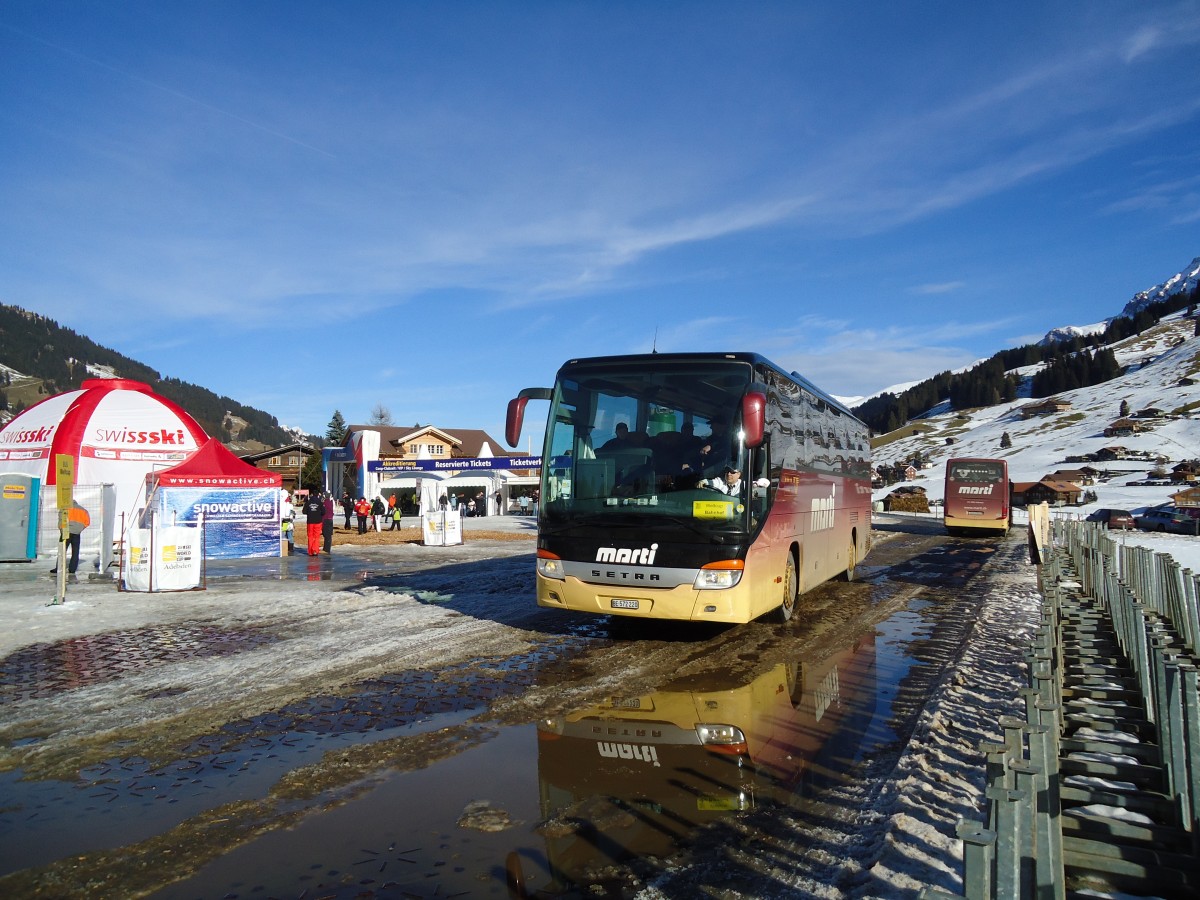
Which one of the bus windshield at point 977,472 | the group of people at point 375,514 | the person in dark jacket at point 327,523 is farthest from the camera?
the bus windshield at point 977,472

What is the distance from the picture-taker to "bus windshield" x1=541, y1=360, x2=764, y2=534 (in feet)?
29.8

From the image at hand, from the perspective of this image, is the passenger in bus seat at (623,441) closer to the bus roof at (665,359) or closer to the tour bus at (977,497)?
the bus roof at (665,359)

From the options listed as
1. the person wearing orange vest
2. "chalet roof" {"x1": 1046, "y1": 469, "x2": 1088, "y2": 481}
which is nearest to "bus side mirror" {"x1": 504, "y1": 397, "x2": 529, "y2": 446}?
the person wearing orange vest

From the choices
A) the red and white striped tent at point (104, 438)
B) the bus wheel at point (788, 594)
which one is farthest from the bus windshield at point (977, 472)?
the red and white striped tent at point (104, 438)

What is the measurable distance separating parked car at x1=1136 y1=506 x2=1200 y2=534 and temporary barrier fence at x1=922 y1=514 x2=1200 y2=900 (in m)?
41.3

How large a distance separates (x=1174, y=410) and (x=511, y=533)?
424 feet

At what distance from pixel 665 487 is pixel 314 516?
1523 cm

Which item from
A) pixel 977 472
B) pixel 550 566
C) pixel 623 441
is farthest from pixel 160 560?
pixel 977 472

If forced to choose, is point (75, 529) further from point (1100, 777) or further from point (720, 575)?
point (1100, 777)

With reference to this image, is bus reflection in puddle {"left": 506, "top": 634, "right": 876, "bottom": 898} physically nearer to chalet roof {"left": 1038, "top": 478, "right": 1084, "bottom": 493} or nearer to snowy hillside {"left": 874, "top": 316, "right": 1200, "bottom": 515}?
snowy hillside {"left": 874, "top": 316, "right": 1200, "bottom": 515}

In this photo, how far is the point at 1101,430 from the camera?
121m

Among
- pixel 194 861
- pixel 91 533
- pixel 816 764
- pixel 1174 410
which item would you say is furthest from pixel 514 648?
pixel 1174 410

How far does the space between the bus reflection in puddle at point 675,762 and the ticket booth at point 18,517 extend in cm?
1867

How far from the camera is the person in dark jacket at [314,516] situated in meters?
21.7
